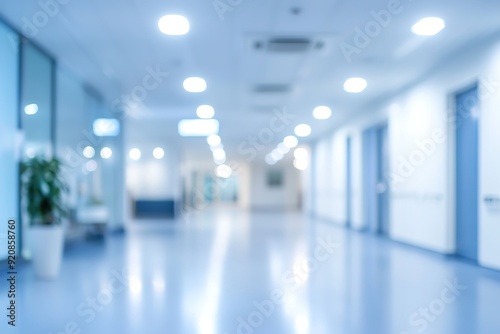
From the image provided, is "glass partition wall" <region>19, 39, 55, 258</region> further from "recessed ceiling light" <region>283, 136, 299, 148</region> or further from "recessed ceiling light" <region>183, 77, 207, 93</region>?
"recessed ceiling light" <region>283, 136, 299, 148</region>

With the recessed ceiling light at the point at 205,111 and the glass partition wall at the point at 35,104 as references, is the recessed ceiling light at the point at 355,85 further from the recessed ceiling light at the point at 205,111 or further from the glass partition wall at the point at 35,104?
the glass partition wall at the point at 35,104

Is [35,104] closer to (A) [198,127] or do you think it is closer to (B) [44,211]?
(B) [44,211]

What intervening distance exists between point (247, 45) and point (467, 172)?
437 centimetres

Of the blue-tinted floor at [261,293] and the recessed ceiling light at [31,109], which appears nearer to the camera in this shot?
the blue-tinted floor at [261,293]

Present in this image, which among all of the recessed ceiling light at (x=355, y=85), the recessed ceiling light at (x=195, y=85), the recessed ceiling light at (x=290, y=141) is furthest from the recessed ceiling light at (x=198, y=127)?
the recessed ceiling light at (x=355, y=85)

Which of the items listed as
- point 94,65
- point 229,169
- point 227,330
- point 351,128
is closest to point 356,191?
point 351,128

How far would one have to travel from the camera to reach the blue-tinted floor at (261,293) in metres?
4.00

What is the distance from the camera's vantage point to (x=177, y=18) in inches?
237

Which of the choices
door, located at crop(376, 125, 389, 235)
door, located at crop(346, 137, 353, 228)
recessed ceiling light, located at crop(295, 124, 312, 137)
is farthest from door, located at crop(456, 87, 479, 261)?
recessed ceiling light, located at crop(295, 124, 312, 137)

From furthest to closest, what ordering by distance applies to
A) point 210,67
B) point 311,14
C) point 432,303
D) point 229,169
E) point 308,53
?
1. point 229,169
2. point 210,67
3. point 308,53
4. point 311,14
5. point 432,303

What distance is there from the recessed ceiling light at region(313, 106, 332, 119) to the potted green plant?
8.00 meters

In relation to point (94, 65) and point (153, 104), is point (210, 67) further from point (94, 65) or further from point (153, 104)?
point (153, 104)

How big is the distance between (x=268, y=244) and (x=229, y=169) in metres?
32.4

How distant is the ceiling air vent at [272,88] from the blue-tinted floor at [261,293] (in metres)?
3.65
